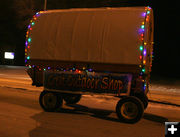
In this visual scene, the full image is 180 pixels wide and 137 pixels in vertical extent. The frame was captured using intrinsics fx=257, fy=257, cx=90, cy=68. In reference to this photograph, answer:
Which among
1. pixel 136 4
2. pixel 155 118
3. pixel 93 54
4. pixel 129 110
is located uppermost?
pixel 136 4

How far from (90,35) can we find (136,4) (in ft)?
79.9

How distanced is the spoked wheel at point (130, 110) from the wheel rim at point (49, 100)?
221 cm

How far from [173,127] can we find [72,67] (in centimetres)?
468

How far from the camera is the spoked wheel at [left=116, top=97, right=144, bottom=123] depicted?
746 cm

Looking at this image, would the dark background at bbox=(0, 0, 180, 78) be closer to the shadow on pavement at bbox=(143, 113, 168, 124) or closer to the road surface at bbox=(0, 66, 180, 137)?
the road surface at bbox=(0, 66, 180, 137)

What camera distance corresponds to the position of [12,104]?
9.38m

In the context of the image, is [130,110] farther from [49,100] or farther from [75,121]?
[49,100]

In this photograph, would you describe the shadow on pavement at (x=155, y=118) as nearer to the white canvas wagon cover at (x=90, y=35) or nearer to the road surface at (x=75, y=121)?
the road surface at (x=75, y=121)

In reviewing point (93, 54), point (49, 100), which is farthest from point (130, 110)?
point (49, 100)

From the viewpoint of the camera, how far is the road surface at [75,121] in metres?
6.28

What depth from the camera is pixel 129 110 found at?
768 centimetres

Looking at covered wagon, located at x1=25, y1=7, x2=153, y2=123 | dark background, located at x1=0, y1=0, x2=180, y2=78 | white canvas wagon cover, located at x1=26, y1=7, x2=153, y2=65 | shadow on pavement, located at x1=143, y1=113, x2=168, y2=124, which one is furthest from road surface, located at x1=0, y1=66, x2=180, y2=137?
dark background, located at x1=0, y1=0, x2=180, y2=78

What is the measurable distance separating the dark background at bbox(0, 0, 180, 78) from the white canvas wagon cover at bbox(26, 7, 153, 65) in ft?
65.9

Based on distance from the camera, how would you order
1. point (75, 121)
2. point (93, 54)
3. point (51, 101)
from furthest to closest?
point (51, 101), point (93, 54), point (75, 121)
